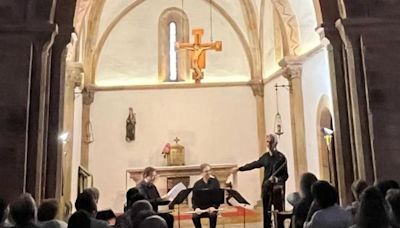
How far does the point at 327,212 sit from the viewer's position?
3531 mm

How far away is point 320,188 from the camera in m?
3.63

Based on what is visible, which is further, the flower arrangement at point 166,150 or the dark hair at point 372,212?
the flower arrangement at point 166,150

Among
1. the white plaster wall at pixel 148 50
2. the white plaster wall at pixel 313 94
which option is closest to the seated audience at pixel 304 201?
the white plaster wall at pixel 313 94

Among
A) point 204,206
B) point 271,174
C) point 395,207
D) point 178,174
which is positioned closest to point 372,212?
point 395,207

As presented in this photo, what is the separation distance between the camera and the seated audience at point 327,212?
11.4 feet

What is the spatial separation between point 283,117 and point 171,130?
3791mm

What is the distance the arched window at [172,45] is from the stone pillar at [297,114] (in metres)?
4.35

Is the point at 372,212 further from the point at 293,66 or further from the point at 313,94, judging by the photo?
the point at 293,66

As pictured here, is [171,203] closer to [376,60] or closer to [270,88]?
[376,60]

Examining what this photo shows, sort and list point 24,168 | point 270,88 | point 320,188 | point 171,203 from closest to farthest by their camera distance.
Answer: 1. point 320,188
2. point 24,168
3. point 171,203
4. point 270,88

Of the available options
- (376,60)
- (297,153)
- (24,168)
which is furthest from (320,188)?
(297,153)

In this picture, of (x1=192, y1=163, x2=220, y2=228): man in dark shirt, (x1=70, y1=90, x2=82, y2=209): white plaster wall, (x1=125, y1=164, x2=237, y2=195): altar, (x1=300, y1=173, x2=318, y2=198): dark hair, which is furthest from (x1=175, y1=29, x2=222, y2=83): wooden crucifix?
(x1=300, y1=173, x2=318, y2=198): dark hair

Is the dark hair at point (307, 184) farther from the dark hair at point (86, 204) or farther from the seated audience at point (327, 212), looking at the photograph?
the dark hair at point (86, 204)

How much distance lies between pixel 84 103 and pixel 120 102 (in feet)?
3.74
